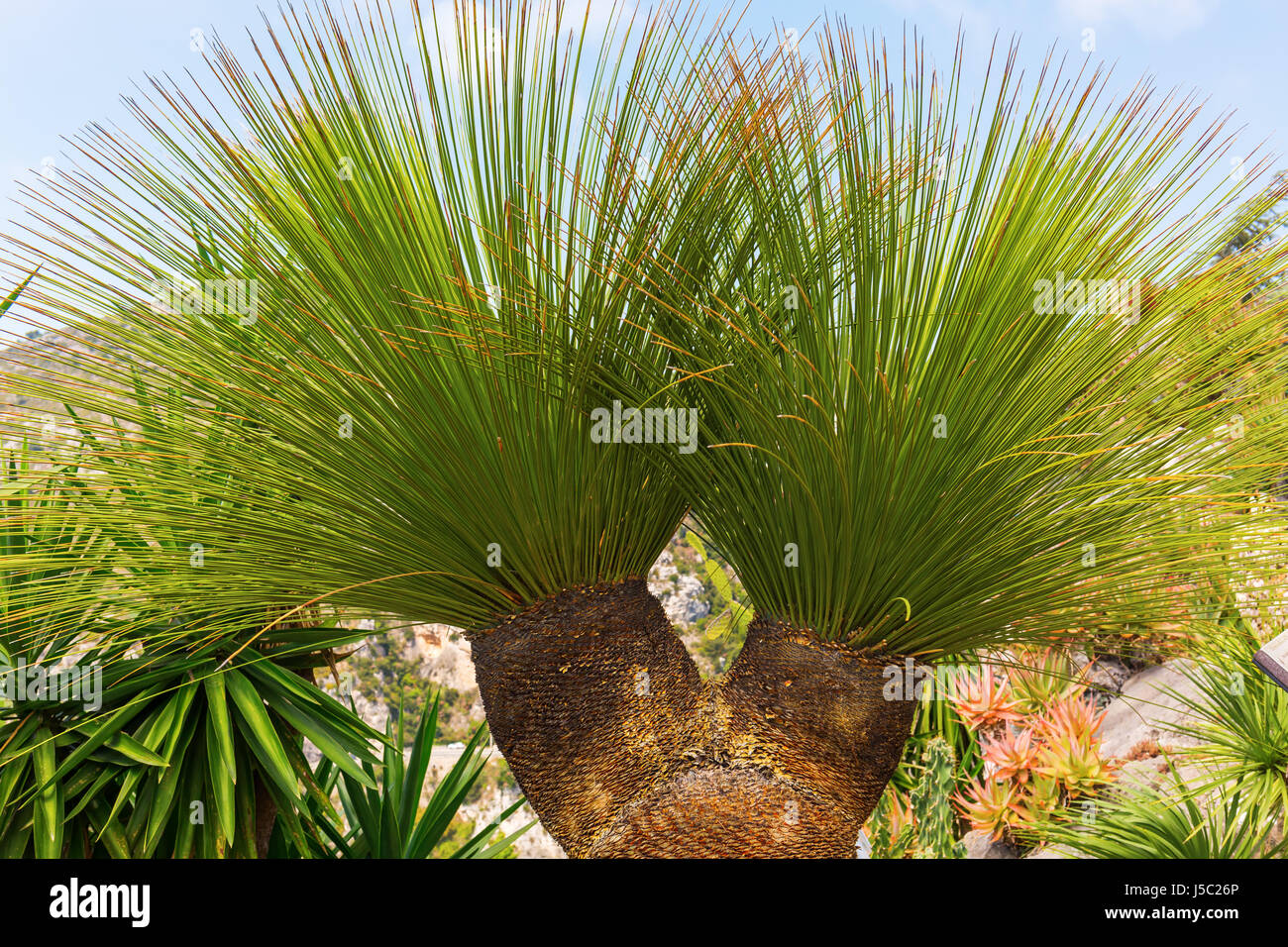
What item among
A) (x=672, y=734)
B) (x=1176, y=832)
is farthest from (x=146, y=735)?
(x=1176, y=832)

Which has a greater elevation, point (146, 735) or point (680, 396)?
point (680, 396)

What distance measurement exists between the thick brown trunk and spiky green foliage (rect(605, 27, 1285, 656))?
0.17 meters

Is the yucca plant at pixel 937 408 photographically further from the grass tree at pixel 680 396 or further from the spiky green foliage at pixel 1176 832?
the spiky green foliage at pixel 1176 832

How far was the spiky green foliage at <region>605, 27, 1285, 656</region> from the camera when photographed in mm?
1926

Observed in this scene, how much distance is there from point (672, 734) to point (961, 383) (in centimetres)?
115

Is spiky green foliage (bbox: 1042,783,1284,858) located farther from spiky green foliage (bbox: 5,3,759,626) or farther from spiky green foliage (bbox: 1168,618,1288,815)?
spiky green foliage (bbox: 5,3,759,626)

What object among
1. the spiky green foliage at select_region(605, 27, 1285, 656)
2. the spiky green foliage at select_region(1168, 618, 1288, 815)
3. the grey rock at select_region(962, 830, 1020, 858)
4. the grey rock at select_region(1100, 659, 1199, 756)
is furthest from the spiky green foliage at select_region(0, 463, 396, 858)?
the grey rock at select_region(1100, 659, 1199, 756)

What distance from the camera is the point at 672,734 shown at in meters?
Answer: 2.26

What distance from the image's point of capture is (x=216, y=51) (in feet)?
7.20

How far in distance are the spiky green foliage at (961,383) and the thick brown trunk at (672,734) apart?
0.17m

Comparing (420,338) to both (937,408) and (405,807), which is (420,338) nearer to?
(937,408)

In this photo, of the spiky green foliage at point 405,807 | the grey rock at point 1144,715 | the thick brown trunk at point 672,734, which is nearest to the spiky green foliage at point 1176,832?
the grey rock at point 1144,715
